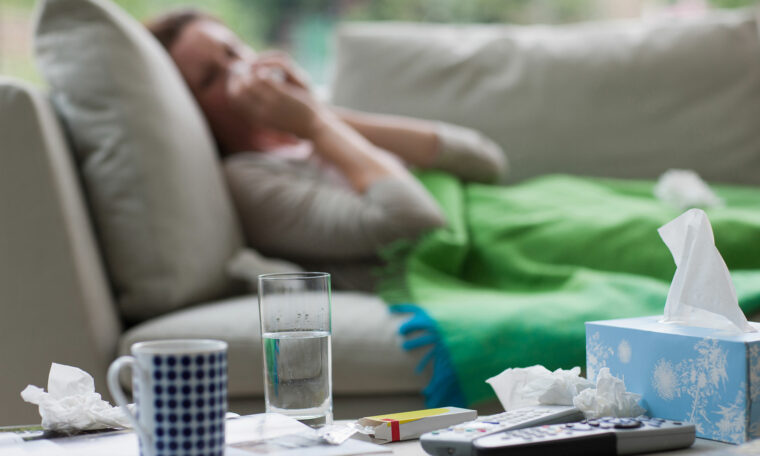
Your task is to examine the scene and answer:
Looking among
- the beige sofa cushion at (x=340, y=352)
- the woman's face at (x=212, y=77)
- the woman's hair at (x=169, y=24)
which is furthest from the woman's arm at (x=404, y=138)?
the beige sofa cushion at (x=340, y=352)

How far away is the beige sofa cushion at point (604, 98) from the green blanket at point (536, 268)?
0.14 metres

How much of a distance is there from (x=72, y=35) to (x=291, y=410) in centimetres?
97

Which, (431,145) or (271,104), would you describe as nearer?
(271,104)

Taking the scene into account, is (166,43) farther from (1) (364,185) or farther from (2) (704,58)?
(2) (704,58)

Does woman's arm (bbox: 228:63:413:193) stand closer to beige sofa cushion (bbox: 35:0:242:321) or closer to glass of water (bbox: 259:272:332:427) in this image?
beige sofa cushion (bbox: 35:0:242:321)

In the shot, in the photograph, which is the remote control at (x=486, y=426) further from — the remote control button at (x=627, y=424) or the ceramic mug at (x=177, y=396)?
the ceramic mug at (x=177, y=396)

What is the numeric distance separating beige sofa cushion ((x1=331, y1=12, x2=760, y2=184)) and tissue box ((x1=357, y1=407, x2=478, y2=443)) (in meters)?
1.37

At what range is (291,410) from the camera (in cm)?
69

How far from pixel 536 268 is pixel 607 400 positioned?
88 centimetres

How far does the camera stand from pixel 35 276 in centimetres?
123

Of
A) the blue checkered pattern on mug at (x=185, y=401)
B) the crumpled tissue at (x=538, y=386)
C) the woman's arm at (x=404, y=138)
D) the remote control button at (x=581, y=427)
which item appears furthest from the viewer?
the woman's arm at (x=404, y=138)

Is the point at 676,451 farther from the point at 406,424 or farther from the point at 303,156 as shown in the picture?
the point at 303,156

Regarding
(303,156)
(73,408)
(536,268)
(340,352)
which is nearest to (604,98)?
(536,268)

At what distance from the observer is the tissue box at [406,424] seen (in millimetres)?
684
